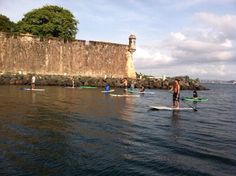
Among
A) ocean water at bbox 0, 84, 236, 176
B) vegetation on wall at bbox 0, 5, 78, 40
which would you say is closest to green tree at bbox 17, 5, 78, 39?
vegetation on wall at bbox 0, 5, 78, 40

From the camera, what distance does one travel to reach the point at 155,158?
869 centimetres

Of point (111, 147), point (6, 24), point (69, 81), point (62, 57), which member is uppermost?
point (6, 24)

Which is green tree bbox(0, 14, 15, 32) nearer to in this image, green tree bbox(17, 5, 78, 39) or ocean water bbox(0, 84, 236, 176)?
green tree bbox(17, 5, 78, 39)

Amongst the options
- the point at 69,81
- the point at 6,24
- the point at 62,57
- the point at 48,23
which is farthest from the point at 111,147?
the point at 6,24

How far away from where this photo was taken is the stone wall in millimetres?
45062

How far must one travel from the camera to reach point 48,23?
51062mm

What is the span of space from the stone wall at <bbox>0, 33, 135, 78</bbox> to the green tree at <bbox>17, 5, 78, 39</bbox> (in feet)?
10.7

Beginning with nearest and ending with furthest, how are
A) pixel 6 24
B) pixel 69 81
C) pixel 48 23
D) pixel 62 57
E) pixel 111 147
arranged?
pixel 111 147
pixel 69 81
pixel 62 57
pixel 48 23
pixel 6 24

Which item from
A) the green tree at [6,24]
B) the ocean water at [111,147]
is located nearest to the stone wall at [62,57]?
the green tree at [6,24]

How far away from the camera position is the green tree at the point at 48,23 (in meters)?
50.8

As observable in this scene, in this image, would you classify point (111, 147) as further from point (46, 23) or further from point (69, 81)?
point (46, 23)

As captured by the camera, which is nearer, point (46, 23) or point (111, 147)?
point (111, 147)

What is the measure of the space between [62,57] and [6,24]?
1090 cm

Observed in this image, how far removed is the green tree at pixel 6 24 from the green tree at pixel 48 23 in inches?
44.1
